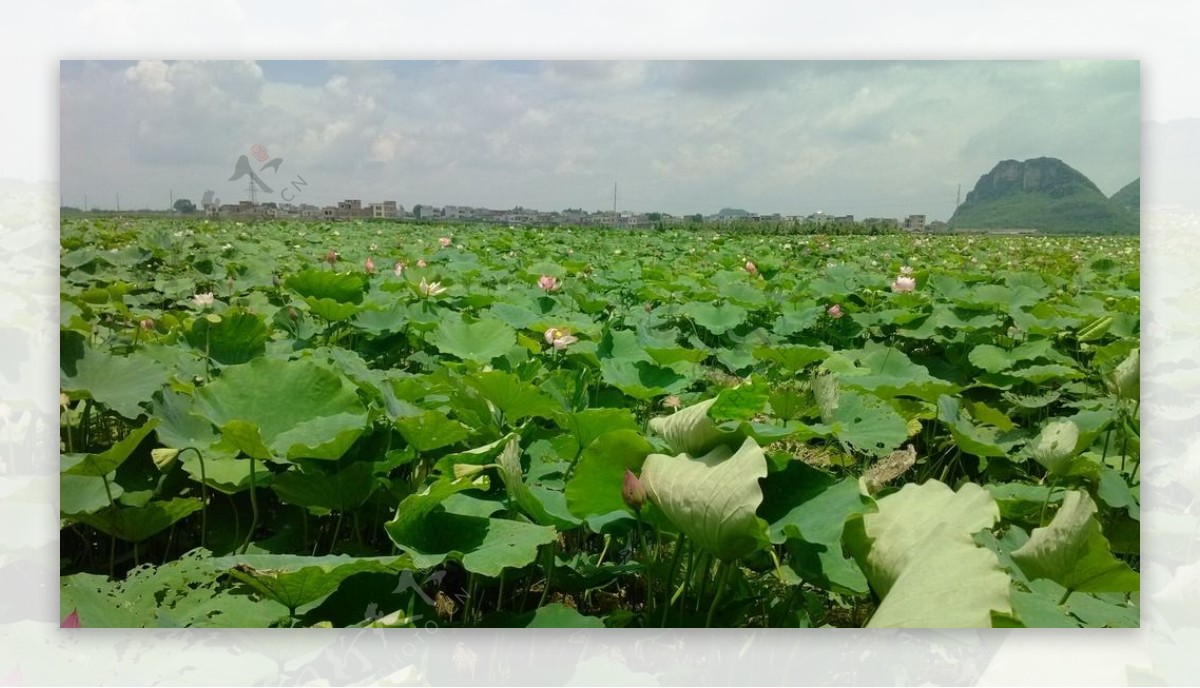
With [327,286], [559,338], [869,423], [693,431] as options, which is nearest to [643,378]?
[559,338]

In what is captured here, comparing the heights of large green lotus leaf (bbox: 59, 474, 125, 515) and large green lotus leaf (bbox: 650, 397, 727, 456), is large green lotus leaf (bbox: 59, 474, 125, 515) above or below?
below

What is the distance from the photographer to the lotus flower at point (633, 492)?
98cm

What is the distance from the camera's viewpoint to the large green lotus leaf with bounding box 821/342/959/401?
1728 millimetres

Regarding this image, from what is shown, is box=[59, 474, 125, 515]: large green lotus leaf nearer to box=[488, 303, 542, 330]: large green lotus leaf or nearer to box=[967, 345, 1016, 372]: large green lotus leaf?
box=[488, 303, 542, 330]: large green lotus leaf

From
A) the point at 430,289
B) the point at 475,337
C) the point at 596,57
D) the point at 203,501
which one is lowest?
the point at 203,501

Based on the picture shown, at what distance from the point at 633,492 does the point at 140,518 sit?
0.78 metres

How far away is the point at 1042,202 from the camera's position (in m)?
1.99

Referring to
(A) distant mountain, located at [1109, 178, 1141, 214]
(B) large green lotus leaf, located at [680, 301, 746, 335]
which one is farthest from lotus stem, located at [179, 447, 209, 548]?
(A) distant mountain, located at [1109, 178, 1141, 214]

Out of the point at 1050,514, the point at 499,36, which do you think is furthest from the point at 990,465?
the point at 499,36

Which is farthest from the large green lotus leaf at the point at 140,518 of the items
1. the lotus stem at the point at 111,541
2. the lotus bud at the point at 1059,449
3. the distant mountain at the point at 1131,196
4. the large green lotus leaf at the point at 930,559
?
the distant mountain at the point at 1131,196

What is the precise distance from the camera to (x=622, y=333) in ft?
6.42

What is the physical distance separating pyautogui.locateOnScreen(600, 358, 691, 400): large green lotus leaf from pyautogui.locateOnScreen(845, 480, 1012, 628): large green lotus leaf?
64 cm

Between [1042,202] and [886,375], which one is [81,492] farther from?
[1042,202]

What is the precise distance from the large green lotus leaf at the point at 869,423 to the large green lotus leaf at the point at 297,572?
777 millimetres
